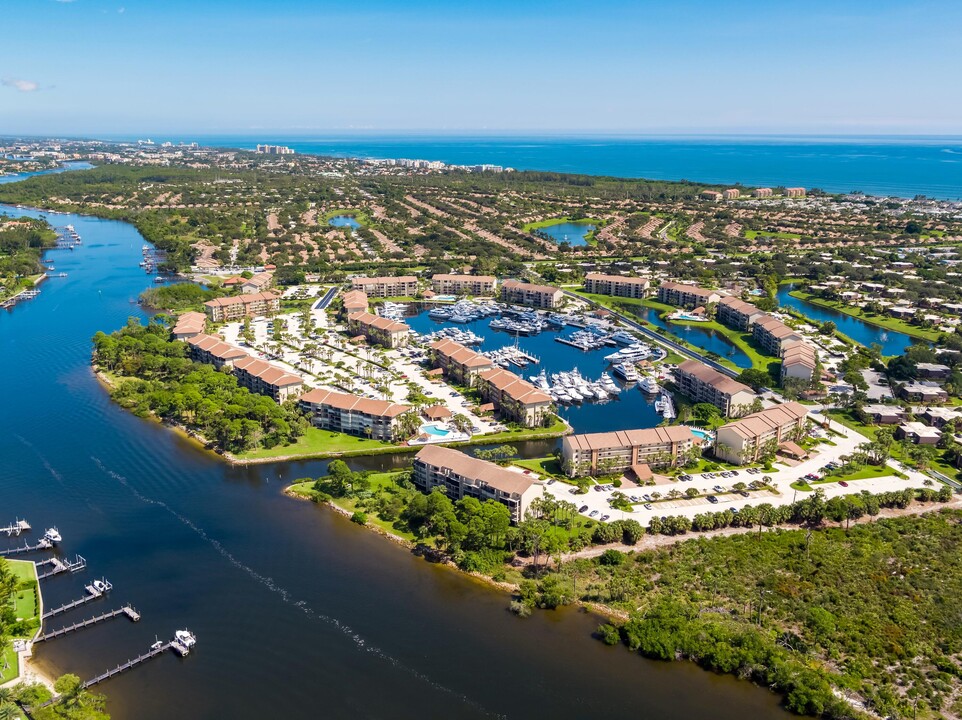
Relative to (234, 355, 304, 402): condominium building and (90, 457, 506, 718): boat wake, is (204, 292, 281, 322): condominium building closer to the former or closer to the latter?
(234, 355, 304, 402): condominium building

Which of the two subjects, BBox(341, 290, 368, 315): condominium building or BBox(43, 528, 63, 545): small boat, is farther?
BBox(341, 290, 368, 315): condominium building

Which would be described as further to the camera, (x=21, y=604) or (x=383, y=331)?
(x=383, y=331)

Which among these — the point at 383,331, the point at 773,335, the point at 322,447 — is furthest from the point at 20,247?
the point at 773,335

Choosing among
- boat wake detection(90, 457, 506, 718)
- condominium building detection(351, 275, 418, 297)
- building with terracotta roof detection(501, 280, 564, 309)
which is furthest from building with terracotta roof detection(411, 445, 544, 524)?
condominium building detection(351, 275, 418, 297)

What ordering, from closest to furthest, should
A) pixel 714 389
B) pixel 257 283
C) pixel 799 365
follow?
pixel 714 389 → pixel 799 365 → pixel 257 283

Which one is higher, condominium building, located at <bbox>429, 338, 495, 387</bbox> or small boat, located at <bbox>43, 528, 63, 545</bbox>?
condominium building, located at <bbox>429, 338, 495, 387</bbox>

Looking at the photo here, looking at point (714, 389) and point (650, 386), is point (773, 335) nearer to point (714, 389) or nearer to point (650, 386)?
point (650, 386)

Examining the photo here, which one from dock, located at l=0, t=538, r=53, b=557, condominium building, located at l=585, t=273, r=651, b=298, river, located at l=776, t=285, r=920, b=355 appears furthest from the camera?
condominium building, located at l=585, t=273, r=651, b=298

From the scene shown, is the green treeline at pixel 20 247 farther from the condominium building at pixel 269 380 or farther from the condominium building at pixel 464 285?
the condominium building at pixel 269 380
